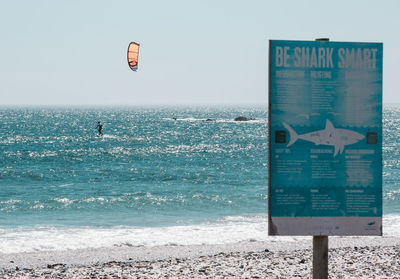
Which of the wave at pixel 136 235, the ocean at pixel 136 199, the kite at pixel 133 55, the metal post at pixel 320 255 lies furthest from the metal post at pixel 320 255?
the ocean at pixel 136 199

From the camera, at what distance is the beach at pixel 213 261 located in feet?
35.5

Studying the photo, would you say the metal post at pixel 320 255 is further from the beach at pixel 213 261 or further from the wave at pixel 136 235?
the wave at pixel 136 235

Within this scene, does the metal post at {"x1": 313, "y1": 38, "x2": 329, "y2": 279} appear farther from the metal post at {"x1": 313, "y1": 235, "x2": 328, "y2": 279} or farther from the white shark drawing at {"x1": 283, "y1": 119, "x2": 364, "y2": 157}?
the white shark drawing at {"x1": 283, "y1": 119, "x2": 364, "y2": 157}

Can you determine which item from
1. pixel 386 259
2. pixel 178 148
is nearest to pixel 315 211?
pixel 386 259

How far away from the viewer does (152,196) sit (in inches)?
1094

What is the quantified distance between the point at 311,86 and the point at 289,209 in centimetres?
133

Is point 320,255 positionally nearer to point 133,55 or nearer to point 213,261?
point 213,261

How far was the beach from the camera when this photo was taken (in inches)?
426

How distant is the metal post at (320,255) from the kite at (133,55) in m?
8.34

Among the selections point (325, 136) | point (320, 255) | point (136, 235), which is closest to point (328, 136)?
point (325, 136)

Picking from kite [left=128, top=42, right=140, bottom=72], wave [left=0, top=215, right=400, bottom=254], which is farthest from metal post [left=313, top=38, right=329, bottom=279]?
wave [left=0, top=215, right=400, bottom=254]

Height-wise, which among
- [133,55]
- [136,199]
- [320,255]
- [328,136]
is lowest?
[136,199]

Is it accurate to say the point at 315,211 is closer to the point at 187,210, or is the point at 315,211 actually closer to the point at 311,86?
the point at 311,86

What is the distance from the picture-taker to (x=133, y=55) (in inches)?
522
